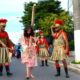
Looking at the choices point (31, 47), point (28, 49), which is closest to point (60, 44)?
point (31, 47)

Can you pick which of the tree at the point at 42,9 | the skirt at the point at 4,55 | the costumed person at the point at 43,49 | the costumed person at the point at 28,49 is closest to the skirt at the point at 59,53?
the costumed person at the point at 28,49

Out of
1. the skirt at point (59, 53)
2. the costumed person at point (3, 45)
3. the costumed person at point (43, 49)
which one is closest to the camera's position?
the skirt at point (59, 53)

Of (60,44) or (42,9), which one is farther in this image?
(42,9)

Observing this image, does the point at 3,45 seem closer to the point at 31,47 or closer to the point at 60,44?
the point at 31,47

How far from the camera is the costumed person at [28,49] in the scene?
44.9ft

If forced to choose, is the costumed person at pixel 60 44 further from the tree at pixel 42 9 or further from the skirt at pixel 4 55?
the tree at pixel 42 9

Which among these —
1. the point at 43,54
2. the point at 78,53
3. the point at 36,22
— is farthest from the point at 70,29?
the point at 78,53

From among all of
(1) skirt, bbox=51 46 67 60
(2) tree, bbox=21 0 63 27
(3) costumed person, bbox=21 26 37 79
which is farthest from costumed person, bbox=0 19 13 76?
(2) tree, bbox=21 0 63 27

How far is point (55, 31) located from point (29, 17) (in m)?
44.1

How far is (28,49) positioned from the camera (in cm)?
1384

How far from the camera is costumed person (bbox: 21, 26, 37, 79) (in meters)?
13.7

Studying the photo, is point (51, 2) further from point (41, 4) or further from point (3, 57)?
point (3, 57)

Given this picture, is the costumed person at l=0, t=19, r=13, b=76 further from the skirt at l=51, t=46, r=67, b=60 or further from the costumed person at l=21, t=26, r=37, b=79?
the skirt at l=51, t=46, r=67, b=60

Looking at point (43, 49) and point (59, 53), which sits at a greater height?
point (43, 49)
